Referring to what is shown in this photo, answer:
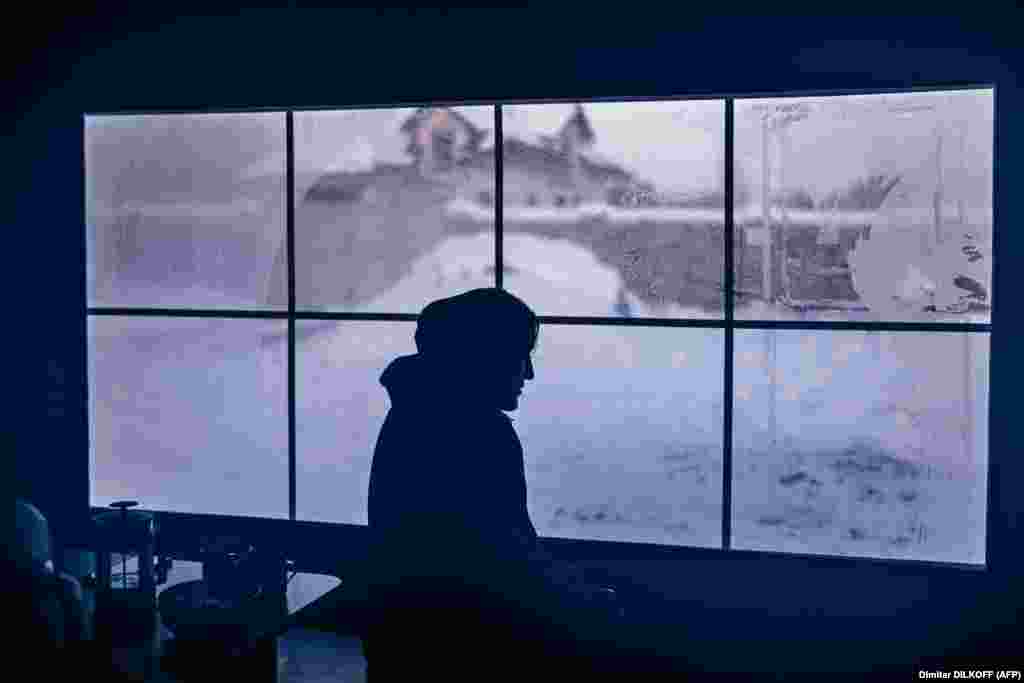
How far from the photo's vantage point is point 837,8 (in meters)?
3.32

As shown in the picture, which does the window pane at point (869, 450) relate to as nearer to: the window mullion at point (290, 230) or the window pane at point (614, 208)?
the window pane at point (614, 208)

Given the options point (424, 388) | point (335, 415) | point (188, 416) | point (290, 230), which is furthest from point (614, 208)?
point (424, 388)

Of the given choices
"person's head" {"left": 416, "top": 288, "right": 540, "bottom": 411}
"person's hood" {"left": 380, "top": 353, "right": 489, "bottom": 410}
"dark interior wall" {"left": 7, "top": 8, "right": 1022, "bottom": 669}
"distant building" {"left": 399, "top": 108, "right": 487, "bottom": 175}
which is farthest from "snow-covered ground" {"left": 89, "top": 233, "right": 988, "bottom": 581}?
"person's hood" {"left": 380, "top": 353, "right": 489, "bottom": 410}

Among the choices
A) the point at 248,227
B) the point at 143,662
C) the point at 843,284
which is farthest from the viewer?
the point at 248,227

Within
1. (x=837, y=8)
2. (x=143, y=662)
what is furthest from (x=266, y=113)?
(x=143, y=662)

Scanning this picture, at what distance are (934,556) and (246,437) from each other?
2.45 metres

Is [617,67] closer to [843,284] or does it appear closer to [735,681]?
[843,284]

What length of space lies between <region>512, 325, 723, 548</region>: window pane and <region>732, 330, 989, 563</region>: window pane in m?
0.14

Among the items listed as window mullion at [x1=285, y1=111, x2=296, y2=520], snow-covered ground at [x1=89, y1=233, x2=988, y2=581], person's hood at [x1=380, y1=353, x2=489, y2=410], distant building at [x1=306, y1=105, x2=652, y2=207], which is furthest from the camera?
window mullion at [x1=285, y1=111, x2=296, y2=520]

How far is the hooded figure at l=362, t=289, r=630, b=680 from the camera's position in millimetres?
2061

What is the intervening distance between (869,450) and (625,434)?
0.88 meters

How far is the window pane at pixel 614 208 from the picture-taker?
3.62m

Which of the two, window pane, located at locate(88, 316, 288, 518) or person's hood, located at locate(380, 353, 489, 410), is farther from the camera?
window pane, located at locate(88, 316, 288, 518)

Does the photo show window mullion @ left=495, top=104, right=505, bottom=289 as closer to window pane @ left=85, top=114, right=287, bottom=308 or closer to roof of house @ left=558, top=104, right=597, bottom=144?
roof of house @ left=558, top=104, right=597, bottom=144
